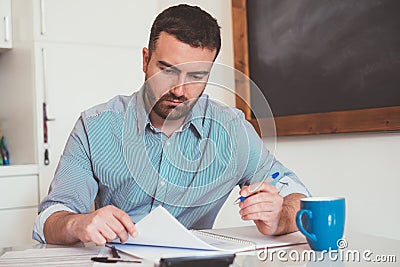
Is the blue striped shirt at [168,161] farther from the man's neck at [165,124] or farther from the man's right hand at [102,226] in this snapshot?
the man's right hand at [102,226]

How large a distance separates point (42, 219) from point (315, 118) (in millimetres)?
1114

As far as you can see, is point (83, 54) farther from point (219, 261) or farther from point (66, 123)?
point (219, 261)

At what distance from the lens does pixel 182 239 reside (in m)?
1.04

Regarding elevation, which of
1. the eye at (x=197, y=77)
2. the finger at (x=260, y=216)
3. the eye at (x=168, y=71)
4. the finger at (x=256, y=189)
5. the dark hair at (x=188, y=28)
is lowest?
the finger at (x=260, y=216)

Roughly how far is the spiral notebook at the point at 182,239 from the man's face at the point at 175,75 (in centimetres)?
30

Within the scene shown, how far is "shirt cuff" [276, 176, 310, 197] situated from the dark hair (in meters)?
0.35

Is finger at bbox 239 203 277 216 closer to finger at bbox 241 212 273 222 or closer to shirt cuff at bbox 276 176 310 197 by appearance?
finger at bbox 241 212 273 222

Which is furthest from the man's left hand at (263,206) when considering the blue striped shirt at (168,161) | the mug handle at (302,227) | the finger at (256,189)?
the blue striped shirt at (168,161)

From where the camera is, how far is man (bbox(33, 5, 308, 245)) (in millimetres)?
1301

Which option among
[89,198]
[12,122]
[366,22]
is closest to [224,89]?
[89,198]

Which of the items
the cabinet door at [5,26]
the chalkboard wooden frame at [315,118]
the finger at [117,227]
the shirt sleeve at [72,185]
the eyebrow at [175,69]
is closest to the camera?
the finger at [117,227]

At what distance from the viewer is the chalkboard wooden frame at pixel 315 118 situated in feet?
5.86

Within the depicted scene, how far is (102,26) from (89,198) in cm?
150

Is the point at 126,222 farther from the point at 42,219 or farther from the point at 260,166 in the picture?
the point at 260,166
